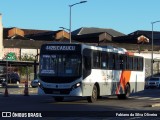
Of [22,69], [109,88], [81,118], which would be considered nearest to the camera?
[81,118]

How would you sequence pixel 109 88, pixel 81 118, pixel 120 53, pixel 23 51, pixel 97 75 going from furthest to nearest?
pixel 23 51, pixel 120 53, pixel 109 88, pixel 97 75, pixel 81 118

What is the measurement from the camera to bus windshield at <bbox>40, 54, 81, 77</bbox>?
2548 centimetres

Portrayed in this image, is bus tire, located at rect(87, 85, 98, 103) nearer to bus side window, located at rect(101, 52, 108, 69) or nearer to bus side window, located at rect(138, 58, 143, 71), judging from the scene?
bus side window, located at rect(101, 52, 108, 69)

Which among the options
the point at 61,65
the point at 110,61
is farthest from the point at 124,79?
the point at 61,65

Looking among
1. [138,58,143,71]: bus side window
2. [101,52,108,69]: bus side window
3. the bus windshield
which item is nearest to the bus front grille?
the bus windshield

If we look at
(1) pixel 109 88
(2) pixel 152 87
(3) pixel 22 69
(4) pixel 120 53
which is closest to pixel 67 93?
(1) pixel 109 88

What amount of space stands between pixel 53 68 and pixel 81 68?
1.42 m

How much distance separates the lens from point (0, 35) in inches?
3659

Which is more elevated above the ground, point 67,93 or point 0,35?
point 0,35

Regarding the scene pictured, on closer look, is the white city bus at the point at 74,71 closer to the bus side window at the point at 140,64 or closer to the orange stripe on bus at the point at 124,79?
the orange stripe on bus at the point at 124,79

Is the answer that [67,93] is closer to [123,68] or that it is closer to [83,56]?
[83,56]

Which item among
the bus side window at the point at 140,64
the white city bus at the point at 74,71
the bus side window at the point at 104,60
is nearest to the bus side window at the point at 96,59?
the white city bus at the point at 74,71

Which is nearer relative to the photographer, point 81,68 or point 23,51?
point 81,68

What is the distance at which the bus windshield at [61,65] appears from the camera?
25.5 m
